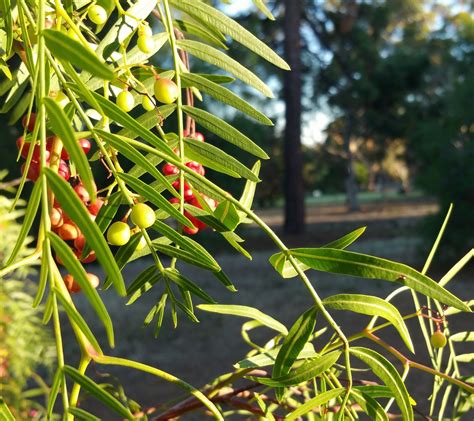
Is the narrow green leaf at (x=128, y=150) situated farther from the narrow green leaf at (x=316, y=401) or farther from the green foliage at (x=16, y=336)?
the green foliage at (x=16, y=336)

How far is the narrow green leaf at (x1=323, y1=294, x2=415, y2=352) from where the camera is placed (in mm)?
225

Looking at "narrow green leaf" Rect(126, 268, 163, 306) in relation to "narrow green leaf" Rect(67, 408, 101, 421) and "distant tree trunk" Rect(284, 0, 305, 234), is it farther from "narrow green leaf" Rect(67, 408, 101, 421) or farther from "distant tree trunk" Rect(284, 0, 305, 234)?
"distant tree trunk" Rect(284, 0, 305, 234)

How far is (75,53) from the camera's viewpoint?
182 millimetres

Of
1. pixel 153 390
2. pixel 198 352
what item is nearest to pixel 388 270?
pixel 153 390

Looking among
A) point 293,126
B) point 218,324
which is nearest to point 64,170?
point 218,324

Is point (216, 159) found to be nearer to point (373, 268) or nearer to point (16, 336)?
point (373, 268)

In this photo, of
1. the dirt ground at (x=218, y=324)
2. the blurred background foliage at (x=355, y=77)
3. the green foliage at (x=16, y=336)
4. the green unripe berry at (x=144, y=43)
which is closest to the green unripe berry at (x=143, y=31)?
the green unripe berry at (x=144, y=43)

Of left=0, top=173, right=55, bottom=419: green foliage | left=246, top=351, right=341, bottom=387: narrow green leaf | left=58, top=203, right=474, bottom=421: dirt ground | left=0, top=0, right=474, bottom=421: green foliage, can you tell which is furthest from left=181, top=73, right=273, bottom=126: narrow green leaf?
left=58, top=203, right=474, bottom=421: dirt ground

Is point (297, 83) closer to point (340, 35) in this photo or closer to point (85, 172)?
point (340, 35)

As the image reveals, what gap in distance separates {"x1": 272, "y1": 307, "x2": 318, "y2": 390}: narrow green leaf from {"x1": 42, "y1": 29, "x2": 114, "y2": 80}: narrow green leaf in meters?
0.12

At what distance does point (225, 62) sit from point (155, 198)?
112 millimetres

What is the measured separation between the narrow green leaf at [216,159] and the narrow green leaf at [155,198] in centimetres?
4

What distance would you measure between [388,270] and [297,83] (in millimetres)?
5653

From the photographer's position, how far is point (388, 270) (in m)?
0.21
